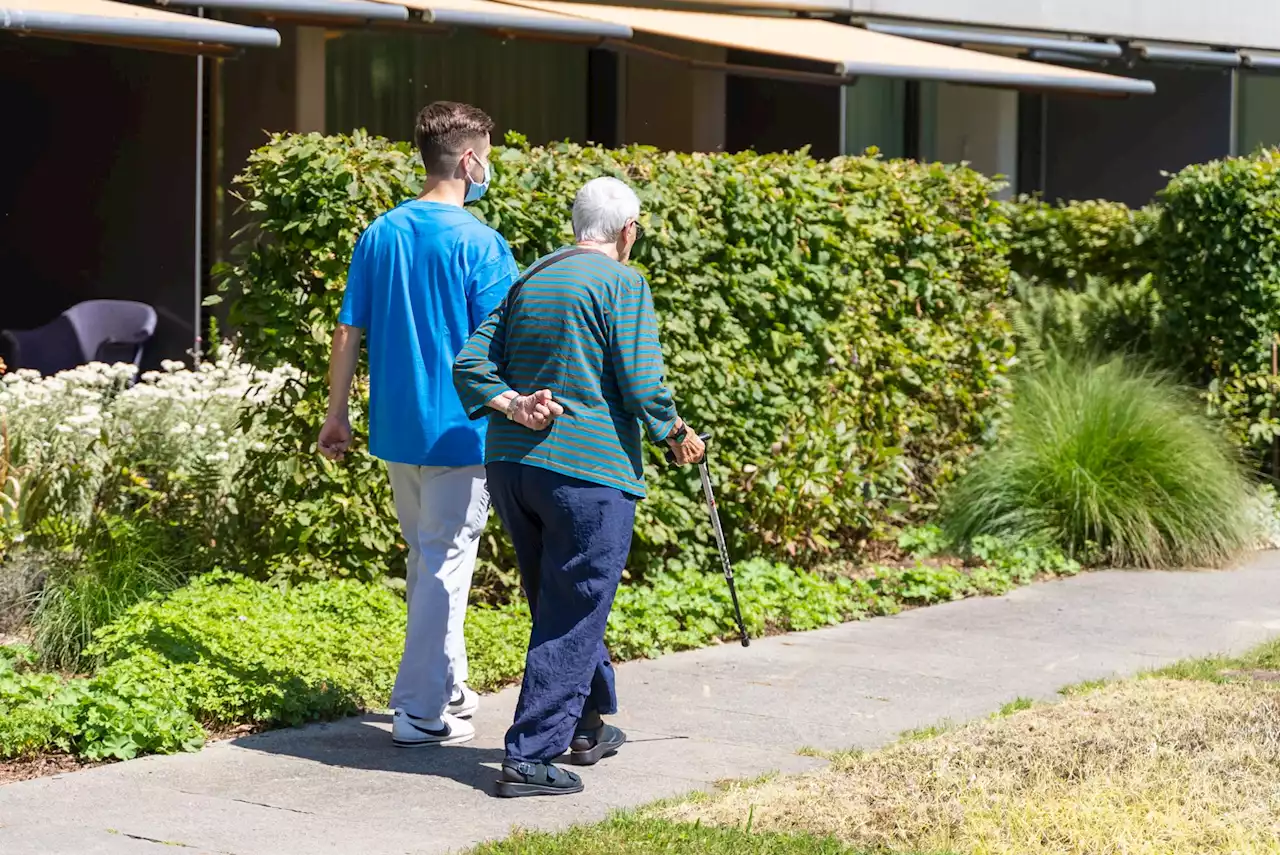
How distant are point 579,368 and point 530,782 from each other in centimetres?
112

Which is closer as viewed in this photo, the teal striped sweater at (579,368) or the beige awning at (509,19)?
the teal striped sweater at (579,368)

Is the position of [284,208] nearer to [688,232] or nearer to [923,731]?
[688,232]

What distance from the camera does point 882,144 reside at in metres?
15.8

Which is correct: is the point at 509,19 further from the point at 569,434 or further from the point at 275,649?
the point at 569,434

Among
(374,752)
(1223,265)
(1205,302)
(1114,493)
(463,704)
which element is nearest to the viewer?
(374,752)

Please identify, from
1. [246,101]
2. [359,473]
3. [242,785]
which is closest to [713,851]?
[242,785]

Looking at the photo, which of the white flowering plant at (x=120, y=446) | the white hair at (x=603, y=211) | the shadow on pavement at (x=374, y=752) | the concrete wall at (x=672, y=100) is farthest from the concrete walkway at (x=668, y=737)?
the concrete wall at (x=672, y=100)

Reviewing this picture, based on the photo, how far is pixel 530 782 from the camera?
4.81 m

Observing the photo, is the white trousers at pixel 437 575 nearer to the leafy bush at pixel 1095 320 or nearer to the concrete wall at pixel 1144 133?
the leafy bush at pixel 1095 320

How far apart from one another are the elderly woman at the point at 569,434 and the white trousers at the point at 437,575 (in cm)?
37

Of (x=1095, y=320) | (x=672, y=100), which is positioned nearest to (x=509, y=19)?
(x=672, y=100)

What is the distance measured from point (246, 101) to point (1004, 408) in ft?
17.5

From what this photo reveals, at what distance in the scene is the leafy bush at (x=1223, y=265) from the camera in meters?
10.2

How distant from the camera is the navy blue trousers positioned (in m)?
4.78
